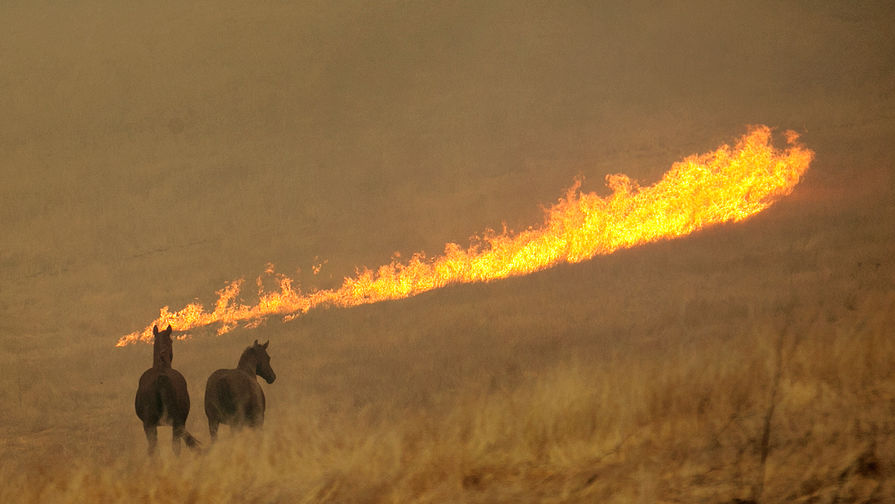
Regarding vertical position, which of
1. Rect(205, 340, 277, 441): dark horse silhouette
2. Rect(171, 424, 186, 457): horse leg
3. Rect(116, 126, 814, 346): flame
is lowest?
Rect(171, 424, 186, 457): horse leg

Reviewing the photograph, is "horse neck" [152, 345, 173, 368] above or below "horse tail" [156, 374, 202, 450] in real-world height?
above

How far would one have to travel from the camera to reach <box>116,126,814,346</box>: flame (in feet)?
35.0

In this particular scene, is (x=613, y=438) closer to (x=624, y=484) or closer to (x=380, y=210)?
(x=624, y=484)

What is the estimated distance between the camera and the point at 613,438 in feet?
14.8

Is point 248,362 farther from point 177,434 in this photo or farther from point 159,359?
point 177,434

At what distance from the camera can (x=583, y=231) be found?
11781mm

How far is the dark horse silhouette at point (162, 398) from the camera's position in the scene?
7.34 metres

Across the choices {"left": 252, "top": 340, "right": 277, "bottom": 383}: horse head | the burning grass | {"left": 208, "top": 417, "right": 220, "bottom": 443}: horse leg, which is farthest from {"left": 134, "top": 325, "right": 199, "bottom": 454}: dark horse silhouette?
the burning grass

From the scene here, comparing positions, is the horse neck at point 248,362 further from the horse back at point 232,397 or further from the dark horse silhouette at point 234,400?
the horse back at point 232,397

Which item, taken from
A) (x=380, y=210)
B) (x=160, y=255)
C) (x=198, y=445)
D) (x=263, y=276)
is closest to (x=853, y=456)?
(x=198, y=445)

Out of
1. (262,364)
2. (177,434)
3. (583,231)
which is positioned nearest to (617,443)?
(177,434)

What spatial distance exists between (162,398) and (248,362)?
0.98 metres

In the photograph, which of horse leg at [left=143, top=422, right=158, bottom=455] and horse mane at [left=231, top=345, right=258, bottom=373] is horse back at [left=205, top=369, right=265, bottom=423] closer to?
horse mane at [left=231, top=345, right=258, bottom=373]

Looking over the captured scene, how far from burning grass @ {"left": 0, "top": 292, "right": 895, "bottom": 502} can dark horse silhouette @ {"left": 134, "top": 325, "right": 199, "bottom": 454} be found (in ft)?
4.48
